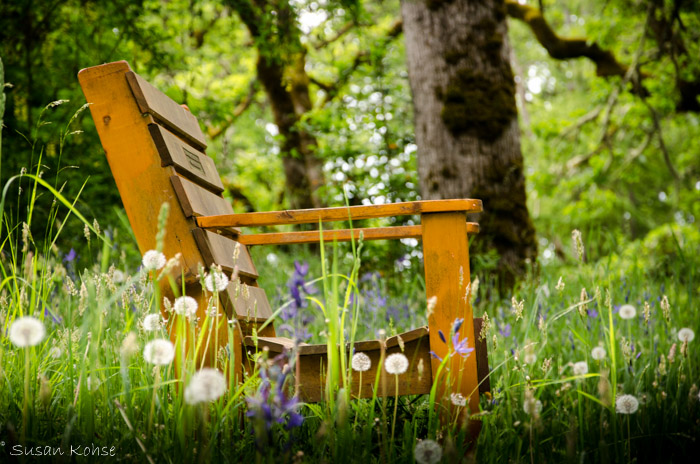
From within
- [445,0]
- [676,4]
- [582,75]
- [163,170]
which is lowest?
[163,170]

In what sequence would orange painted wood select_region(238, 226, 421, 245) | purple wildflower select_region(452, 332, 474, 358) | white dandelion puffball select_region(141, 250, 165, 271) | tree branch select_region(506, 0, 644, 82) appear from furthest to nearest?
tree branch select_region(506, 0, 644, 82)
orange painted wood select_region(238, 226, 421, 245)
purple wildflower select_region(452, 332, 474, 358)
white dandelion puffball select_region(141, 250, 165, 271)

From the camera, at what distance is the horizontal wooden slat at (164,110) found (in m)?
1.92

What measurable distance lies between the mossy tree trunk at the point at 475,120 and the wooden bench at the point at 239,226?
2.41m

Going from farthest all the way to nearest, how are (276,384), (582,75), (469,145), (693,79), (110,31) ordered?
1. (582,75)
2. (693,79)
3. (110,31)
4. (469,145)
5. (276,384)

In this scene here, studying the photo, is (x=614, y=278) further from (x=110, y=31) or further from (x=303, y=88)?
(x=303, y=88)

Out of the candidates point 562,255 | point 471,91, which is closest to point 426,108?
point 471,91

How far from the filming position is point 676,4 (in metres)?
5.58

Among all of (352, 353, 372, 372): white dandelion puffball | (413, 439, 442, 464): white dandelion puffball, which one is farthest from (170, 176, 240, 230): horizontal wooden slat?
(413, 439, 442, 464): white dandelion puffball

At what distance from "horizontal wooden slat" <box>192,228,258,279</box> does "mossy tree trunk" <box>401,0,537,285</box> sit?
2.33 metres

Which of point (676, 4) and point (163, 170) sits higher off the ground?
point (676, 4)

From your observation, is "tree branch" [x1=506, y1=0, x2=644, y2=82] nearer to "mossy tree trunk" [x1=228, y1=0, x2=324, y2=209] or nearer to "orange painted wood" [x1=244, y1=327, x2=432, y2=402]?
"mossy tree trunk" [x1=228, y1=0, x2=324, y2=209]

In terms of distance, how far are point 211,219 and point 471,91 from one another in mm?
2991

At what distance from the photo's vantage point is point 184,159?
2.10m

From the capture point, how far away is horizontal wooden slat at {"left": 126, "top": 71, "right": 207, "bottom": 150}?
1920 mm
